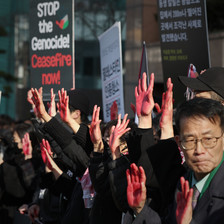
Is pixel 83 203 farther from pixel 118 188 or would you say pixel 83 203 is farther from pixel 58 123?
pixel 118 188

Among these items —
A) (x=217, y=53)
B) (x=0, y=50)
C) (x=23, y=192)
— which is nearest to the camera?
(x=23, y=192)

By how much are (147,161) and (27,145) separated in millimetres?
4293

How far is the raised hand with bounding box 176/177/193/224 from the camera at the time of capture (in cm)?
287

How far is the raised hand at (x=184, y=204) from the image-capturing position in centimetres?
287

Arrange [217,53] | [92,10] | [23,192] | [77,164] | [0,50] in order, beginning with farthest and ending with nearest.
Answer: [0,50], [92,10], [217,53], [23,192], [77,164]

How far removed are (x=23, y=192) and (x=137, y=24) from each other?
8320 millimetres

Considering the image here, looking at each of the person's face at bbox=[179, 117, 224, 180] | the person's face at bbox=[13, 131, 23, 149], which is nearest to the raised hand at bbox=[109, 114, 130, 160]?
the person's face at bbox=[179, 117, 224, 180]

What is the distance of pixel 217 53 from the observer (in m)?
12.0

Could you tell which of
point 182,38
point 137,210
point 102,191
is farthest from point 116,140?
point 182,38

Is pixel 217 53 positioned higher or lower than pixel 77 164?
higher

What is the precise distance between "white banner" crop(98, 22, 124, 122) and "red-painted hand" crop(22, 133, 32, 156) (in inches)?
39.9

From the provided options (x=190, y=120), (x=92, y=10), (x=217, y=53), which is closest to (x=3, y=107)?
(x=92, y=10)

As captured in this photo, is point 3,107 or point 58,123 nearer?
point 58,123

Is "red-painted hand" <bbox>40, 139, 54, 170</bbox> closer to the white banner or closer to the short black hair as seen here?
the white banner
